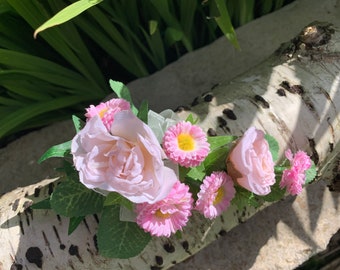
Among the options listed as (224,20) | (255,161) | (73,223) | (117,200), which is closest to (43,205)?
(73,223)

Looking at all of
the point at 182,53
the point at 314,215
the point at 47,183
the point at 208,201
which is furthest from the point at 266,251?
the point at 182,53

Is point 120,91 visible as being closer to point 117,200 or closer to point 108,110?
point 108,110

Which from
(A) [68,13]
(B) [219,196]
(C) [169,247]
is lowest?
(C) [169,247]

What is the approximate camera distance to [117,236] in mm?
934

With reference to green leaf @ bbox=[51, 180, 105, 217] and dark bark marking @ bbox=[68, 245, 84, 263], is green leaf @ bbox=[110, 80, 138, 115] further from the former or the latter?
dark bark marking @ bbox=[68, 245, 84, 263]

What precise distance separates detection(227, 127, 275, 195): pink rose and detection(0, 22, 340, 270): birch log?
0.62 ft

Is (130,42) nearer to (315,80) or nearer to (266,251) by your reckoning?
(315,80)

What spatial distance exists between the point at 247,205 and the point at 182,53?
0.62 meters

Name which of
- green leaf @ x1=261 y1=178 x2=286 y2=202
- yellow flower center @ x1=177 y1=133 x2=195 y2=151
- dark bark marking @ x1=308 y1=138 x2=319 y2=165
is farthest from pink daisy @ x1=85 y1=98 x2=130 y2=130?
dark bark marking @ x1=308 y1=138 x2=319 y2=165

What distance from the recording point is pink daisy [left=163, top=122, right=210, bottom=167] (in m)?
0.85

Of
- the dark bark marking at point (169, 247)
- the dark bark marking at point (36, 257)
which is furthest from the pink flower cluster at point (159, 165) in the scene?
the dark bark marking at point (36, 257)

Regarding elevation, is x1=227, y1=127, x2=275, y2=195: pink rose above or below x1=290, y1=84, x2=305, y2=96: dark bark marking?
above

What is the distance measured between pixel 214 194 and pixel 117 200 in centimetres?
17

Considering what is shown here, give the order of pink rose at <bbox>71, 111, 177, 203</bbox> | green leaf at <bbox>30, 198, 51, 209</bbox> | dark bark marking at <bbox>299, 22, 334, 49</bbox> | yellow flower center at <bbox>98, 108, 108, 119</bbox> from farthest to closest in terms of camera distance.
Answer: dark bark marking at <bbox>299, 22, 334, 49</bbox>, green leaf at <bbox>30, 198, 51, 209</bbox>, yellow flower center at <bbox>98, 108, 108, 119</bbox>, pink rose at <bbox>71, 111, 177, 203</bbox>
